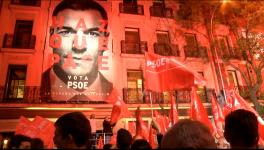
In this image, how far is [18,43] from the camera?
596 inches

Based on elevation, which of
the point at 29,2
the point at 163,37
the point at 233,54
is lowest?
the point at 233,54

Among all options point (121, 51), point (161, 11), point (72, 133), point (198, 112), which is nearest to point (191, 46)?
point (161, 11)

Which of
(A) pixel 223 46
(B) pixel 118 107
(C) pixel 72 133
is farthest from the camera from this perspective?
(A) pixel 223 46

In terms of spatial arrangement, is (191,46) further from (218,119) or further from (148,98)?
(218,119)

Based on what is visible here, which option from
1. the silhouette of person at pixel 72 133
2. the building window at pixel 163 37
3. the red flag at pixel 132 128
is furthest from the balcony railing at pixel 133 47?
the silhouette of person at pixel 72 133

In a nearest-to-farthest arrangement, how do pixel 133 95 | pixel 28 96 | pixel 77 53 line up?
1. pixel 28 96
2. pixel 77 53
3. pixel 133 95

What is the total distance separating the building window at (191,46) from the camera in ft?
58.9

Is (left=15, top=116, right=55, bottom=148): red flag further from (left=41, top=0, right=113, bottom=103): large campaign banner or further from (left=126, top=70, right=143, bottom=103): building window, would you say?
(left=126, top=70, right=143, bottom=103): building window

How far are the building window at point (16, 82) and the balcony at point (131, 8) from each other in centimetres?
807

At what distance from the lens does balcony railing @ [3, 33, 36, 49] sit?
1461cm

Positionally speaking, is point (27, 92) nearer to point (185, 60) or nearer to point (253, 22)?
point (185, 60)

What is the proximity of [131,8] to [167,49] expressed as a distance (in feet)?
13.9

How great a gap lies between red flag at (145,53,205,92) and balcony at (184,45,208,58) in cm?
1103

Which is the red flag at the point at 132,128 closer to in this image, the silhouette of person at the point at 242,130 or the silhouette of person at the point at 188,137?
the silhouette of person at the point at 242,130
